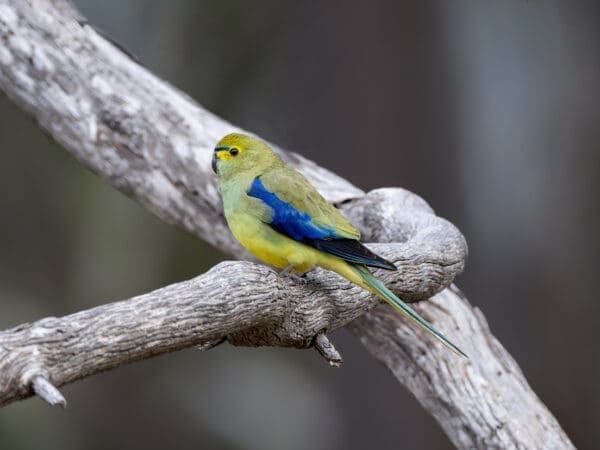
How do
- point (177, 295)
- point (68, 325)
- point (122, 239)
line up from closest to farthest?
point (68, 325) < point (177, 295) < point (122, 239)

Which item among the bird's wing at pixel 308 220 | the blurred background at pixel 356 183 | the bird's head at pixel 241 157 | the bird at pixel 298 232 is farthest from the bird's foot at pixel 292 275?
the blurred background at pixel 356 183

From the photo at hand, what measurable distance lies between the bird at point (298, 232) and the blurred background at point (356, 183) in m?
3.57

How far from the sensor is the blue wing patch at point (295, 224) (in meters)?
3.50

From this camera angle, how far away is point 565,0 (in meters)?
8.02

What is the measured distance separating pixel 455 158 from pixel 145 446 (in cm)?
420

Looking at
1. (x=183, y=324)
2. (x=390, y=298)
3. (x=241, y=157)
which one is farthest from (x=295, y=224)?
(x=183, y=324)

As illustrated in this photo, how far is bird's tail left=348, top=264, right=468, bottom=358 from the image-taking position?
335cm

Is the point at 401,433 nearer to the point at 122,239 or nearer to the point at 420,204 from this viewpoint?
the point at 420,204

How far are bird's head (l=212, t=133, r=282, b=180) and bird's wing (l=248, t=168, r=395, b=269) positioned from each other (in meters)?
0.17

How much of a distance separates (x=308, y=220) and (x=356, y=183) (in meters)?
3.74

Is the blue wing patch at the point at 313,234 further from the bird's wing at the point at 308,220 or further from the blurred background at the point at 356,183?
the blurred background at the point at 356,183

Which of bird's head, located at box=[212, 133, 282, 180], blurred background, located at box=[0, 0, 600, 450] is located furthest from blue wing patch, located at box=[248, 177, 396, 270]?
blurred background, located at box=[0, 0, 600, 450]

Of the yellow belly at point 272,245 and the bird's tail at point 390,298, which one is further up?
the yellow belly at point 272,245

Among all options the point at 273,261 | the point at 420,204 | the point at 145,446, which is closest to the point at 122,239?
the point at 145,446
